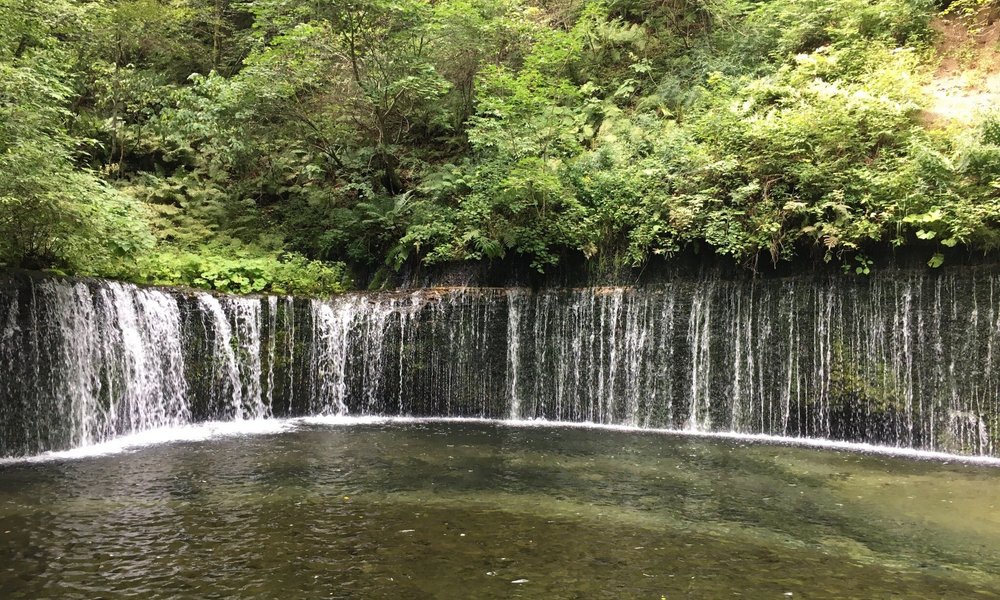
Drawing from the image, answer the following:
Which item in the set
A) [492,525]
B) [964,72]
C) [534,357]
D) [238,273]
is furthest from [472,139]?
[492,525]

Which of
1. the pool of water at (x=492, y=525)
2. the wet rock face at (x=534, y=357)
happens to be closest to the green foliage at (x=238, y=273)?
the wet rock face at (x=534, y=357)

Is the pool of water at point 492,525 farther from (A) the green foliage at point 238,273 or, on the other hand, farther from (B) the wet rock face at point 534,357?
(A) the green foliage at point 238,273

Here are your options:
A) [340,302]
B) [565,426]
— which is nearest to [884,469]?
[565,426]

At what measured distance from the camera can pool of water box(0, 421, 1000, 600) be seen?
466cm

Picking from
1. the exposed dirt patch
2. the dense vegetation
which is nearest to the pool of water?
the dense vegetation

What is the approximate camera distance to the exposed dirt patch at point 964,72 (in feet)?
37.9

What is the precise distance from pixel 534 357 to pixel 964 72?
10744mm

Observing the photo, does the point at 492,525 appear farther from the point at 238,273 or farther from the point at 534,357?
the point at 238,273

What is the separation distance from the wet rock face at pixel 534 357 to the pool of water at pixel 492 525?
4.70 ft

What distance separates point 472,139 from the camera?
585 inches

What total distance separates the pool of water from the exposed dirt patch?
664 cm

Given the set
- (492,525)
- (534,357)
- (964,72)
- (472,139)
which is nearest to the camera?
(492,525)

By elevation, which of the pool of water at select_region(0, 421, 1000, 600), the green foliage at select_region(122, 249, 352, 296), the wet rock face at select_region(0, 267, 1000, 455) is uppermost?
the green foliage at select_region(122, 249, 352, 296)

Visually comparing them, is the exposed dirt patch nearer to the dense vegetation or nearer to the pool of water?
the dense vegetation
